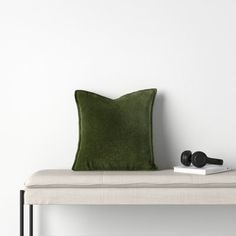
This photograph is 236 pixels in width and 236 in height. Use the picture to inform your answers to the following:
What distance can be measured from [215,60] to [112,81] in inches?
24.8

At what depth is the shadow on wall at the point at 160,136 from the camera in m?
2.88

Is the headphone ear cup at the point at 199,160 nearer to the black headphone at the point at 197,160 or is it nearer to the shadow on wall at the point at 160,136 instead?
the black headphone at the point at 197,160

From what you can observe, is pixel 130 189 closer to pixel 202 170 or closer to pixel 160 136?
pixel 202 170

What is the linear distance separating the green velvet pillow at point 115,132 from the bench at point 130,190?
28cm

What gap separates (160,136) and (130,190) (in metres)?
0.63

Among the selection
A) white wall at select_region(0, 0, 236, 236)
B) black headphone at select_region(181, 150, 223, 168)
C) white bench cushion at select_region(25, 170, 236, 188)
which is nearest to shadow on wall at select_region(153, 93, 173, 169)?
white wall at select_region(0, 0, 236, 236)

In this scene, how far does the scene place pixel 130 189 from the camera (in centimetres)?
234

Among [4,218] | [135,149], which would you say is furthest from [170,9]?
[4,218]

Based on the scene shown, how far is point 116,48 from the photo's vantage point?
2.88 metres

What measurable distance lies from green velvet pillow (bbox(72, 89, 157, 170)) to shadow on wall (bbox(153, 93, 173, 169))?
4.9 inches

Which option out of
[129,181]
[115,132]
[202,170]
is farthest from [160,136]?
[129,181]

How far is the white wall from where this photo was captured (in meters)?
2.86

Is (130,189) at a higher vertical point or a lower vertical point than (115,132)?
lower

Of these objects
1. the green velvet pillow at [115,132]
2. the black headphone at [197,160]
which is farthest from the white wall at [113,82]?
the black headphone at [197,160]
